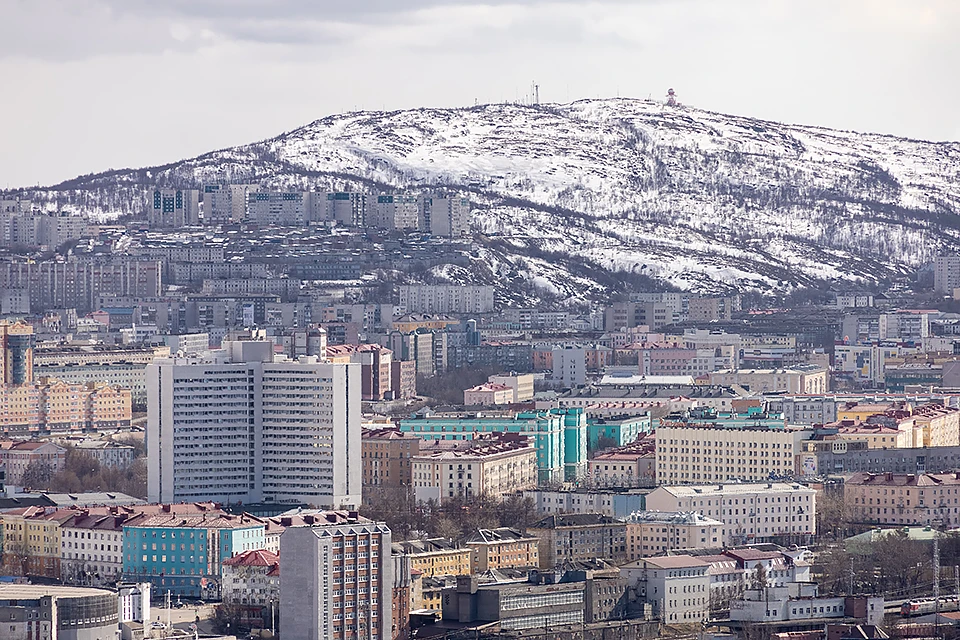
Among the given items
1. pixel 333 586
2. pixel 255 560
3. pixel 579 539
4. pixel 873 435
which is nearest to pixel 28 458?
pixel 873 435

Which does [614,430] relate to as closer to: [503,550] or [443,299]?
[503,550]

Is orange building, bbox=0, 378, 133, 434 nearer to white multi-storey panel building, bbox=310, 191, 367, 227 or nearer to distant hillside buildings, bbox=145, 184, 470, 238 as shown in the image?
distant hillside buildings, bbox=145, 184, 470, 238

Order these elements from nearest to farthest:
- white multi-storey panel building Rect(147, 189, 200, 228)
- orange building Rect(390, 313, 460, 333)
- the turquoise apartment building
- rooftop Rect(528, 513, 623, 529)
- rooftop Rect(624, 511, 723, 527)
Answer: rooftop Rect(528, 513, 623, 529), rooftop Rect(624, 511, 723, 527), the turquoise apartment building, orange building Rect(390, 313, 460, 333), white multi-storey panel building Rect(147, 189, 200, 228)

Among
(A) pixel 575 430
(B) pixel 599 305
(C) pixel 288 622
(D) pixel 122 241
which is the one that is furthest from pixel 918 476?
(D) pixel 122 241

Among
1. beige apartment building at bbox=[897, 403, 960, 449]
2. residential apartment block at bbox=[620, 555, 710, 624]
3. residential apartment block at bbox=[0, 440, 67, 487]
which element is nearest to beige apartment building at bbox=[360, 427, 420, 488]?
residential apartment block at bbox=[0, 440, 67, 487]

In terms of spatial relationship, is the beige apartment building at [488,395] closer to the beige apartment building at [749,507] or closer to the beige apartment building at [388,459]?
the beige apartment building at [388,459]
